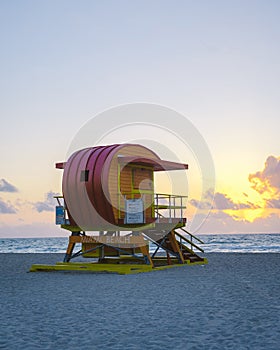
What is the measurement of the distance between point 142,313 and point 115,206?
35.4 ft

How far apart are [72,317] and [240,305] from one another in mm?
3504

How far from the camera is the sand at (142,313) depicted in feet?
25.7

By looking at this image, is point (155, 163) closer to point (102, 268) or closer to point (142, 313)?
point (102, 268)

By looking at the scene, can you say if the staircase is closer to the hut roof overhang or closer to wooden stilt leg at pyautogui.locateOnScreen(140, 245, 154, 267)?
wooden stilt leg at pyautogui.locateOnScreen(140, 245, 154, 267)

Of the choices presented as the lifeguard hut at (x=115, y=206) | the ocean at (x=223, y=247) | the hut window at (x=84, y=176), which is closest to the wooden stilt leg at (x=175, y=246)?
the lifeguard hut at (x=115, y=206)

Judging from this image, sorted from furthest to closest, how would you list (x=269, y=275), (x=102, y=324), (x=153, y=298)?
(x=269, y=275), (x=153, y=298), (x=102, y=324)

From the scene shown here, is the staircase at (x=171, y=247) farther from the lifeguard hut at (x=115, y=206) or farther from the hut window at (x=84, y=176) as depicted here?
the hut window at (x=84, y=176)

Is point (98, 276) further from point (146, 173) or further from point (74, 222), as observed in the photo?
point (146, 173)

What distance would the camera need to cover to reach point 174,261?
80.0ft

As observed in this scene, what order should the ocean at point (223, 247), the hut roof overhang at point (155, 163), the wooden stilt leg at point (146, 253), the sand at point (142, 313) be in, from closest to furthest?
1. the sand at point (142, 313)
2. the wooden stilt leg at point (146, 253)
3. the hut roof overhang at point (155, 163)
4. the ocean at point (223, 247)

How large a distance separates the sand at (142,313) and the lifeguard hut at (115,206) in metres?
3.85

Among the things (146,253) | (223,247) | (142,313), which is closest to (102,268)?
(146,253)

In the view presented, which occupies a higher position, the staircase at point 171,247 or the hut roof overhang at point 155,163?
the hut roof overhang at point 155,163

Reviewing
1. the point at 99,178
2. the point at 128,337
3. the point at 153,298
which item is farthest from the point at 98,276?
the point at 128,337
